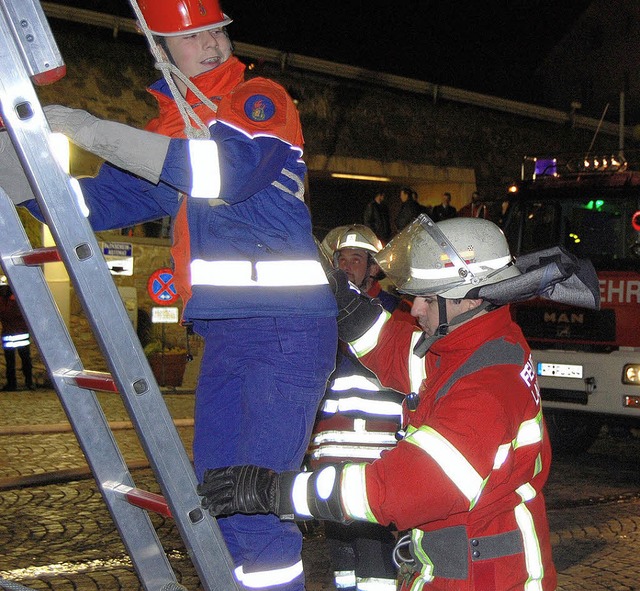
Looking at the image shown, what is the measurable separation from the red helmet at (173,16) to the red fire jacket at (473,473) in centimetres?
116

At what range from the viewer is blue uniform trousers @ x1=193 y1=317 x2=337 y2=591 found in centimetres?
256

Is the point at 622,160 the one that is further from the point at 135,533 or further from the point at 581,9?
the point at 581,9

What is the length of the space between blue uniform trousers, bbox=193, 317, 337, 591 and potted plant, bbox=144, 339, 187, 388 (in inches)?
463

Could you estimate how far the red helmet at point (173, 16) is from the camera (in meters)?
2.65

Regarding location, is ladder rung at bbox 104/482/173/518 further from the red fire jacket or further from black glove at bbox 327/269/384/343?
black glove at bbox 327/269/384/343

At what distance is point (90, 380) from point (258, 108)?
826 mm

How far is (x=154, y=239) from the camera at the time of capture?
53.8 feet

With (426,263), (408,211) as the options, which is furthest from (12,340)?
(426,263)

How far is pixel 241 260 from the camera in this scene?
2611 millimetres

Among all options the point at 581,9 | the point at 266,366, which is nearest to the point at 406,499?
the point at 266,366

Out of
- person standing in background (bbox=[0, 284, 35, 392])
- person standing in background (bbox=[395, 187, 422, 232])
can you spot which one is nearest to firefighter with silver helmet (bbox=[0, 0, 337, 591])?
person standing in background (bbox=[0, 284, 35, 392])

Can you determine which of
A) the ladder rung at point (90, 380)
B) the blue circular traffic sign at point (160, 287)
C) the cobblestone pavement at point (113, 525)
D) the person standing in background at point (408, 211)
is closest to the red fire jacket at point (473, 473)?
the ladder rung at point (90, 380)

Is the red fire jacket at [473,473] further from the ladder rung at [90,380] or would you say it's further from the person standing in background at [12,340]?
the person standing in background at [12,340]

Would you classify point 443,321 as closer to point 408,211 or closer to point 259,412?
point 259,412
